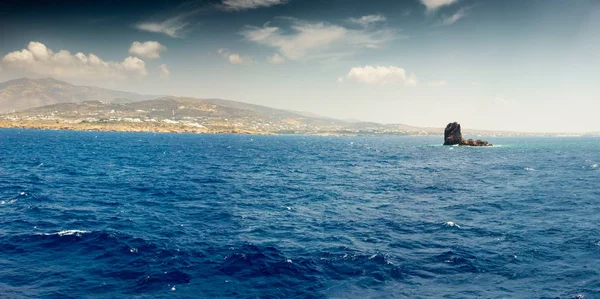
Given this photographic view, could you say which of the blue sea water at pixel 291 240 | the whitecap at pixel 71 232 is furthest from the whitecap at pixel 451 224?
the whitecap at pixel 71 232

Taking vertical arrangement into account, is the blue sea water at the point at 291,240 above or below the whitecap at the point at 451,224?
below

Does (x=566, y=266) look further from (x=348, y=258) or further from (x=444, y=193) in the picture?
(x=444, y=193)

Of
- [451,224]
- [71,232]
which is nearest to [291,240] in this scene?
[451,224]

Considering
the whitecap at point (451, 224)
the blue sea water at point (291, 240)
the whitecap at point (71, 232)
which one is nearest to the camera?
the blue sea water at point (291, 240)

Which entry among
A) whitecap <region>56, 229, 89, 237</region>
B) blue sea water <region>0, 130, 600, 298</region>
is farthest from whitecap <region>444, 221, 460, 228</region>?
whitecap <region>56, 229, 89, 237</region>

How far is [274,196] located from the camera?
56.9 meters

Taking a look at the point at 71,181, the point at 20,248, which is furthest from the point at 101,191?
the point at 20,248

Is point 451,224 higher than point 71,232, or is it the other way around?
point 451,224

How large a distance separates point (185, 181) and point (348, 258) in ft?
167

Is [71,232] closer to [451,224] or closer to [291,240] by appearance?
[291,240]

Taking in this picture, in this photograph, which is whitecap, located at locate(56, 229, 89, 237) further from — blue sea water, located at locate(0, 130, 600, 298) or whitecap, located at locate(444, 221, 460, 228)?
whitecap, located at locate(444, 221, 460, 228)

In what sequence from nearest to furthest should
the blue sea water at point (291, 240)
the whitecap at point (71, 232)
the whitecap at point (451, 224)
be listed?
the blue sea water at point (291, 240) < the whitecap at point (71, 232) < the whitecap at point (451, 224)

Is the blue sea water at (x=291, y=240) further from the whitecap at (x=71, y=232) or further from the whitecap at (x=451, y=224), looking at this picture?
the whitecap at (x=451, y=224)

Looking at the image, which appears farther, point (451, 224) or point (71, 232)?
point (451, 224)
